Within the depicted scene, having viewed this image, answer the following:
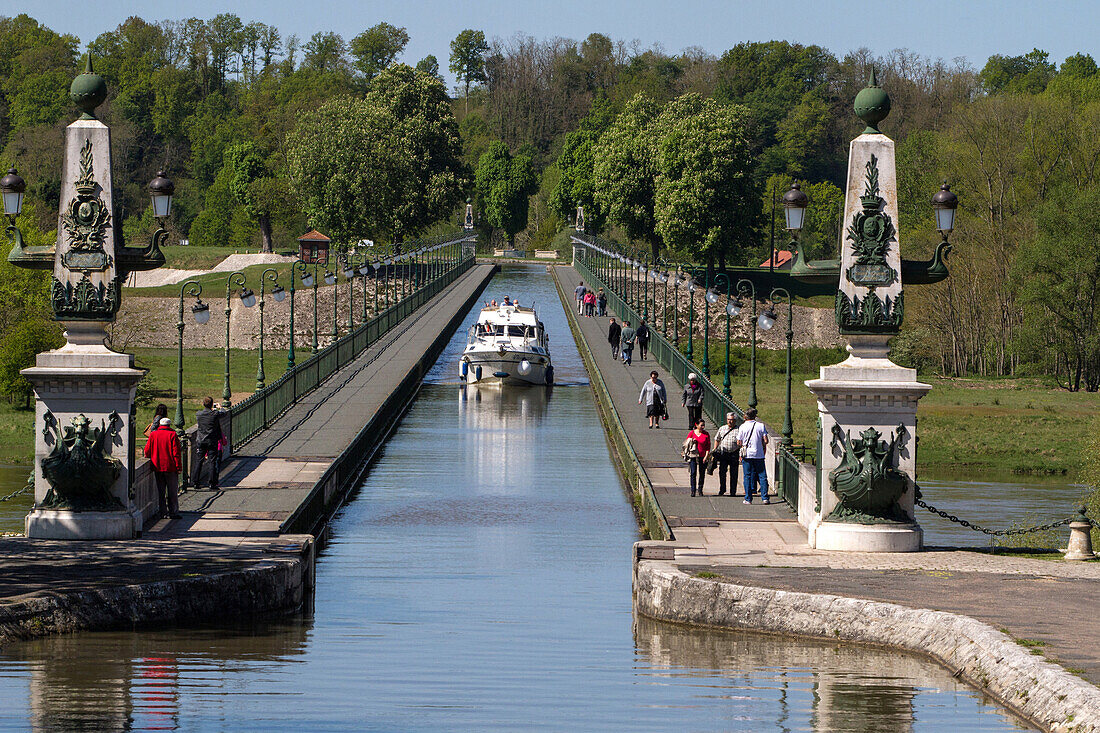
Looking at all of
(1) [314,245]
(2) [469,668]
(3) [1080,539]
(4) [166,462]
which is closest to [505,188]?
(1) [314,245]

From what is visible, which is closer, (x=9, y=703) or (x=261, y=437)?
(x=9, y=703)

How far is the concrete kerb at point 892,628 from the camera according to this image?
12.4 meters

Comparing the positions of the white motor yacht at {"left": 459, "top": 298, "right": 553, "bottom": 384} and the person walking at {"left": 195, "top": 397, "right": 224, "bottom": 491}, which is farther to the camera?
the white motor yacht at {"left": 459, "top": 298, "right": 553, "bottom": 384}

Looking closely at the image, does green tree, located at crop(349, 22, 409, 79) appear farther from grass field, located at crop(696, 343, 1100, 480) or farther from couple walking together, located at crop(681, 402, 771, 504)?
couple walking together, located at crop(681, 402, 771, 504)

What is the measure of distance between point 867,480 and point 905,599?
3.65 m

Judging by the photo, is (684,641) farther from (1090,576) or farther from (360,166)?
(360,166)

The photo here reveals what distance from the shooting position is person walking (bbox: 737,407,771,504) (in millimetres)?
25109

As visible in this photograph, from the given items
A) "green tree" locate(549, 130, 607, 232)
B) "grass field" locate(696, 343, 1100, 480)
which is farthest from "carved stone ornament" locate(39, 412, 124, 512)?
"green tree" locate(549, 130, 607, 232)

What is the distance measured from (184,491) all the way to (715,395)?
13.7 m

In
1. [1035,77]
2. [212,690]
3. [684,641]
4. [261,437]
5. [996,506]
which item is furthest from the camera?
[1035,77]

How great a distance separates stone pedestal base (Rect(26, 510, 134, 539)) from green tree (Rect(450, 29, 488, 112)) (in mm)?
178856

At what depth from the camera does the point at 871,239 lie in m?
20.8

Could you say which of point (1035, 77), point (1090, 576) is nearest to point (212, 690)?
point (1090, 576)

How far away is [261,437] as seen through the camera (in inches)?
1303
